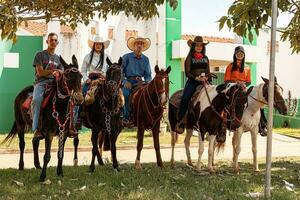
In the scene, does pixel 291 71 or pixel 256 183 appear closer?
pixel 256 183

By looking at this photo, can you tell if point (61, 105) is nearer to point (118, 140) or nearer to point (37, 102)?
point (37, 102)

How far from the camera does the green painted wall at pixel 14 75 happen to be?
21.6m

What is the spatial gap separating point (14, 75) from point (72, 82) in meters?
14.2

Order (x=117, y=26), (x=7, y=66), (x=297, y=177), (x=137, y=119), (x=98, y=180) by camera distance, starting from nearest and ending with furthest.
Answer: (x=98, y=180) → (x=297, y=177) → (x=137, y=119) → (x=7, y=66) → (x=117, y=26)

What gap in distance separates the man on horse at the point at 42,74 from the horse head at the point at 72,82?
0.33 metres

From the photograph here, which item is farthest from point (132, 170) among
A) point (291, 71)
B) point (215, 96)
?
point (291, 71)

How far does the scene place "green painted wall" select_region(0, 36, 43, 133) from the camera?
71.0 feet

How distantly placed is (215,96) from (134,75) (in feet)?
7.00

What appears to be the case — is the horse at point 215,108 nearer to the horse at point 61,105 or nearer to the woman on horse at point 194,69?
the woman on horse at point 194,69

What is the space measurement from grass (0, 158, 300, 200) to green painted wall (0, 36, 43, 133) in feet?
39.4

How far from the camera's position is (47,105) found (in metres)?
8.88

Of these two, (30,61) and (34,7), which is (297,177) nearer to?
(34,7)

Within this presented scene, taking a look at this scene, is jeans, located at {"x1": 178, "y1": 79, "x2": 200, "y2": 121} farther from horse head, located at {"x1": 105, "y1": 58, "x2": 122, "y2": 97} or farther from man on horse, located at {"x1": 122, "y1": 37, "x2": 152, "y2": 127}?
horse head, located at {"x1": 105, "y1": 58, "x2": 122, "y2": 97}

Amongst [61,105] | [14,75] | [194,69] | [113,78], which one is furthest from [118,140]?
[61,105]
